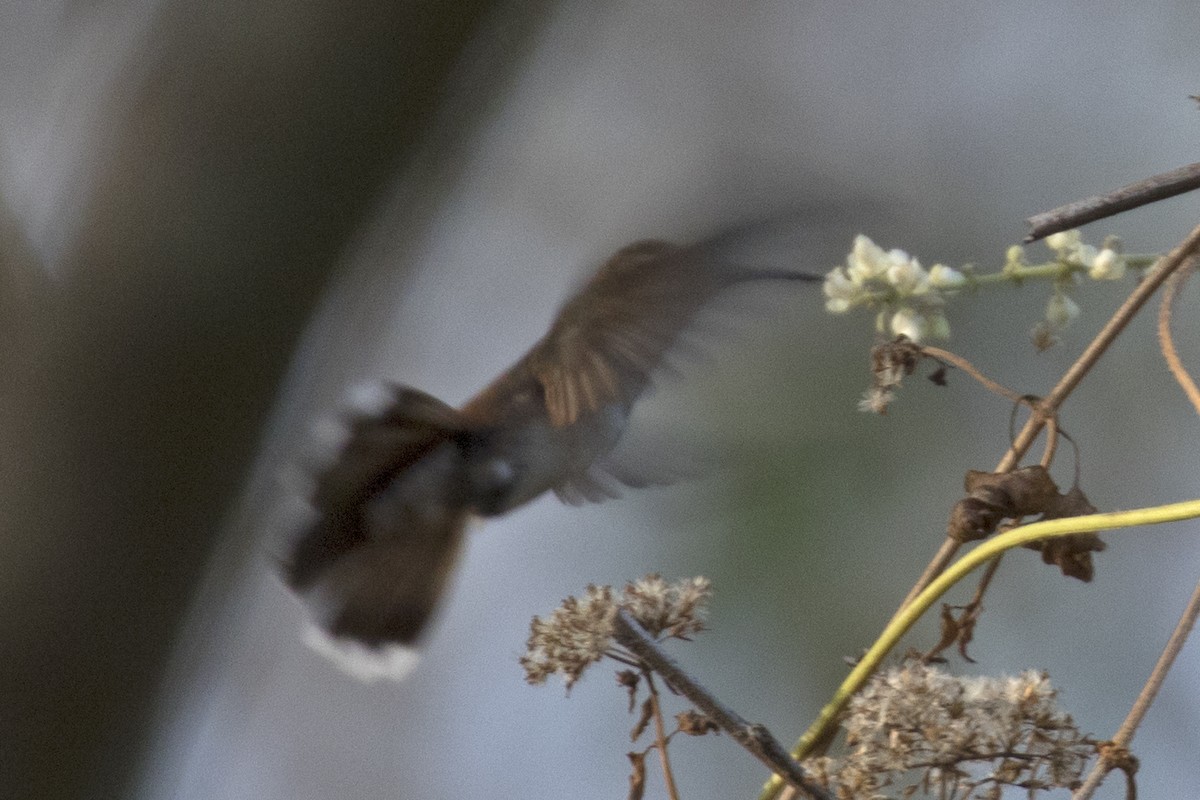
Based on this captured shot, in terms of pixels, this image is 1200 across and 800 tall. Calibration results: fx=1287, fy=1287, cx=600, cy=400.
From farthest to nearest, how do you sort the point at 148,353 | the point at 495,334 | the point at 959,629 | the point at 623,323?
1. the point at 495,334
2. the point at 148,353
3. the point at 623,323
4. the point at 959,629

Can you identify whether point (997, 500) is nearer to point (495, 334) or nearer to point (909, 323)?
point (909, 323)

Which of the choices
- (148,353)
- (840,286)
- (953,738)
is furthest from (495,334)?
(953,738)

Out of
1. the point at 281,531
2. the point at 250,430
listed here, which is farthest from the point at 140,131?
the point at 281,531

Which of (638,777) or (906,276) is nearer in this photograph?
(638,777)

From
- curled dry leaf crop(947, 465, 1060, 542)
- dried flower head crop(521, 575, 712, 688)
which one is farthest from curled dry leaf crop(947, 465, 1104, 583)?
dried flower head crop(521, 575, 712, 688)

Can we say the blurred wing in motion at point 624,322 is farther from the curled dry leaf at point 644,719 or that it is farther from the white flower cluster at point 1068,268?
the curled dry leaf at point 644,719

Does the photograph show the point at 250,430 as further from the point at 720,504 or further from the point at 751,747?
the point at 720,504

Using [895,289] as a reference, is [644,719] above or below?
below
